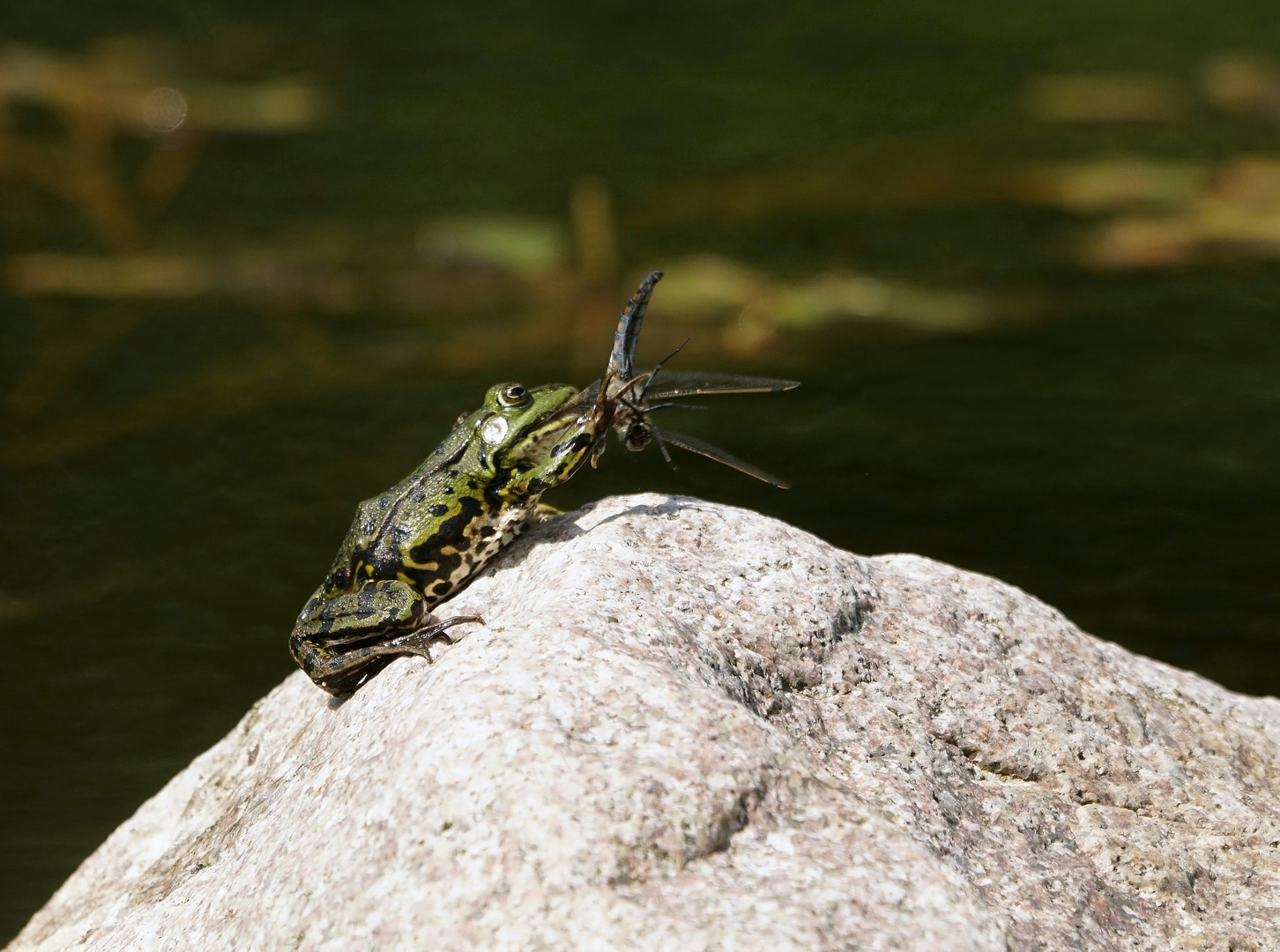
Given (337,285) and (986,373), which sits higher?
(337,285)

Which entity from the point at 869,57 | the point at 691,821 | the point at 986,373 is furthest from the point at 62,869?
the point at 869,57

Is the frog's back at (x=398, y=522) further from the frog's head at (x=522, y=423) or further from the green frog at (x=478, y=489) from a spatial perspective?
the frog's head at (x=522, y=423)

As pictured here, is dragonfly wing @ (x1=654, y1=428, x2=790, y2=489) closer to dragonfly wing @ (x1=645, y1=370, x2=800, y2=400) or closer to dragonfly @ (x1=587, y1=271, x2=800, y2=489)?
dragonfly @ (x1=587, y1=271, x2=800, y2=489)

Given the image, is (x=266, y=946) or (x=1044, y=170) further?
(x=1044, y=170)

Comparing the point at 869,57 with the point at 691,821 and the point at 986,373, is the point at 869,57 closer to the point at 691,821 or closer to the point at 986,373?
the point at 986,373

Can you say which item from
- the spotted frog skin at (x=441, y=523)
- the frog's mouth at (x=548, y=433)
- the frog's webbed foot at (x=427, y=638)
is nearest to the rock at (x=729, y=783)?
the frog's webbed foot at (x=427, y=638)

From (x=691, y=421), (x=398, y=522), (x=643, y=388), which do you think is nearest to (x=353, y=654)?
(x=398, y=522)
